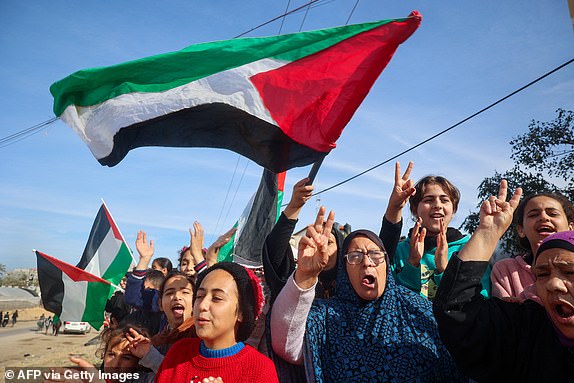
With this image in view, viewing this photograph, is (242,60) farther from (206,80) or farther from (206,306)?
(206,306)

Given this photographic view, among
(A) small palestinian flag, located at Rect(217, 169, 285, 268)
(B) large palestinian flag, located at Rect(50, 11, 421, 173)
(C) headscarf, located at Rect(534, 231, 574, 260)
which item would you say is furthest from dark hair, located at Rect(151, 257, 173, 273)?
(C) headscarf, located at Rect(534, 231, 574, 260)

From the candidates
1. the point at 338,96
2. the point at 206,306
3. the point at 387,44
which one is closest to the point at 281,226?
the point at 206,306

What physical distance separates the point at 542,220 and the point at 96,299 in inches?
171

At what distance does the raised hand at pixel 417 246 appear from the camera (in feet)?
9.09

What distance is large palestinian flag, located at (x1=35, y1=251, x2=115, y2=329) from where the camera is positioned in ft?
15.4

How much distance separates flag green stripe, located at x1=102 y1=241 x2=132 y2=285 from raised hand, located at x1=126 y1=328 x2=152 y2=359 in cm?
301

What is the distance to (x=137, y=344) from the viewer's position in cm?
255

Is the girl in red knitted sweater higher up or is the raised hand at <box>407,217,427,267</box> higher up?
the raised hand at <box>407,217,427,267</box>

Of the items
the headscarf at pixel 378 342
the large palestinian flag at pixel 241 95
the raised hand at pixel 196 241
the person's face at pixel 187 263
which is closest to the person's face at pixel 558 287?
the headscarf at pixel 378 342

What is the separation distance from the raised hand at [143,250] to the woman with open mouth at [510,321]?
3348mm

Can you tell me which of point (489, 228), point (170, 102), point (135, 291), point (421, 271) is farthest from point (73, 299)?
point (489, 228)

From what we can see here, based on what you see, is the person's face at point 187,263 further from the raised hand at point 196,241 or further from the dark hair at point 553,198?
the dark hair at point 553,198

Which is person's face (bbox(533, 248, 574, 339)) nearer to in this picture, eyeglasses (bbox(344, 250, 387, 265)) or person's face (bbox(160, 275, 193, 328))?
eyeglasses (bbox(344, 250, 387, 265))

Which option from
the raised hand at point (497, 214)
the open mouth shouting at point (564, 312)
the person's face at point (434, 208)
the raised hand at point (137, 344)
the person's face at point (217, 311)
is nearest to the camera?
the open mouth shouting at point (564, 312)
